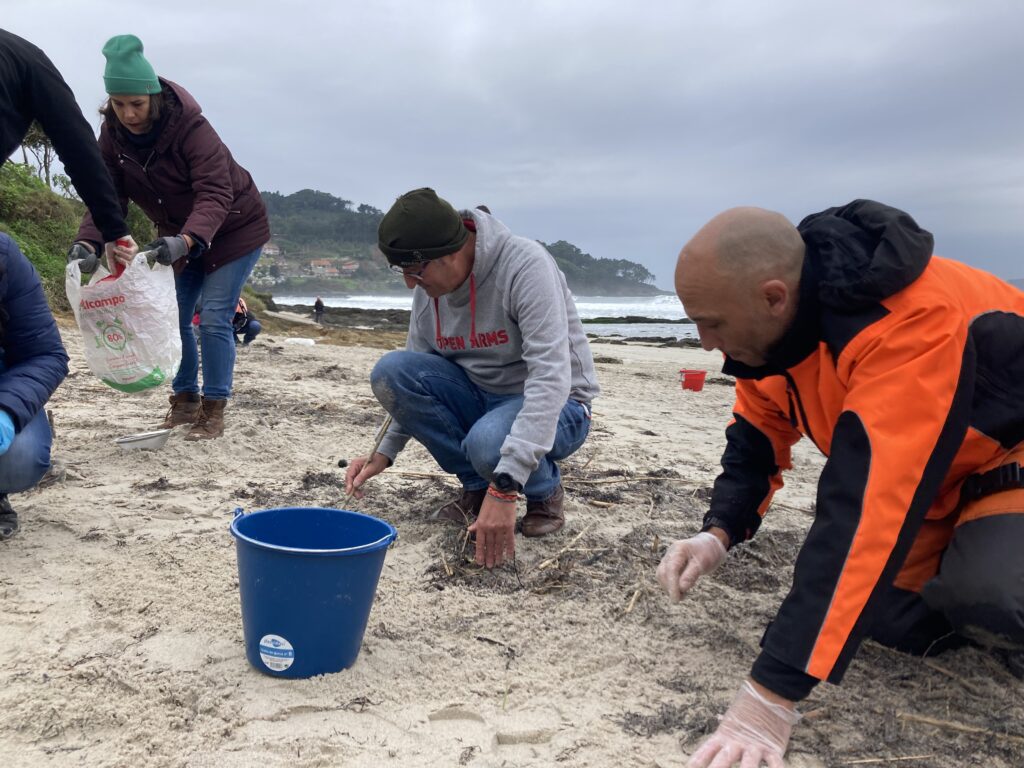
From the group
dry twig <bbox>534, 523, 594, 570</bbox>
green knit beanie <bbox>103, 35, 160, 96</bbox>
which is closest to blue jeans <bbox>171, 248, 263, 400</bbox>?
green knit beanie <bbox>103, 35, 160, 96</bbox>

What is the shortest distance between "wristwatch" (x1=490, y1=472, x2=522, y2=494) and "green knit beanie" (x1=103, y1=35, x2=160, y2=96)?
2444 millimetres

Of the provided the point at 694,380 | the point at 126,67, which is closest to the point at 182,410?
the point at 126,67

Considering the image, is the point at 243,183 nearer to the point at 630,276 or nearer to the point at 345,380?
the point at 345,380

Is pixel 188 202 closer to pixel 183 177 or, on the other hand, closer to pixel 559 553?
pixel 183 177

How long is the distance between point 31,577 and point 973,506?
8.45 ft

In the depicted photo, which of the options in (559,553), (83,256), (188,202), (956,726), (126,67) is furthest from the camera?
(188,202)

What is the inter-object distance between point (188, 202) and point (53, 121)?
903 millimetres

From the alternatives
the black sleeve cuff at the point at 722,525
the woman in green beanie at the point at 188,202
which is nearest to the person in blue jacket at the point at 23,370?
the woman in green beanie at the point at 188,202

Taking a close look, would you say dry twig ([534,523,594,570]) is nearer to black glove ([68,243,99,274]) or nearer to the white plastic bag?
the white plastic bag

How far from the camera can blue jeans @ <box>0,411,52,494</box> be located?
2.55 meters

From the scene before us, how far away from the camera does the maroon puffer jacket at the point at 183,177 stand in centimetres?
365

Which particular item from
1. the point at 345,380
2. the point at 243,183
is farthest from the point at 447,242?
the point at 345,380

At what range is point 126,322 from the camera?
3443 millimetres

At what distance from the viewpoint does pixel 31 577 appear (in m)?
2.32
